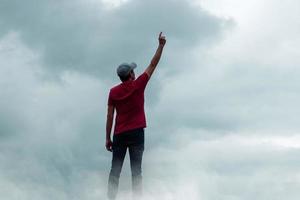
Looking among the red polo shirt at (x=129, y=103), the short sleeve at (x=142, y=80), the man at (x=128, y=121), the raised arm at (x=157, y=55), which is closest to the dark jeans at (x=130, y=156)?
the man at (x=128, y=121)

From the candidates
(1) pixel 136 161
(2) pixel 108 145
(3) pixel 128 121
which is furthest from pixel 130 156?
(3) pixel 128 121

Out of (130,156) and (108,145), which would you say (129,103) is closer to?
(108,145)

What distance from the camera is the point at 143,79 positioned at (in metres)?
18.5

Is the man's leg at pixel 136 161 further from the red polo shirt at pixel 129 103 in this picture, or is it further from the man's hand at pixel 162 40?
the man's hand at pixel 162 40

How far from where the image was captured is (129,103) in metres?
18.7

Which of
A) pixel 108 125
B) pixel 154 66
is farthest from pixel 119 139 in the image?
pixel 154 66

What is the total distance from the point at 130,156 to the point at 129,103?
1134 millimetres

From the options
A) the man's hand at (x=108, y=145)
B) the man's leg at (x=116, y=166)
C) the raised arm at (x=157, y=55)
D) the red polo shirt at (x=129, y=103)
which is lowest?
the man's leg at (x=116, y=166)

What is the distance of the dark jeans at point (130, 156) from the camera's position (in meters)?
18.6

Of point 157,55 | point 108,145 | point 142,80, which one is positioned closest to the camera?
point 142,80

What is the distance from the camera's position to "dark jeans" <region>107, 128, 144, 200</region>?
61.1ft

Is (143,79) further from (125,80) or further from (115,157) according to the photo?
(115,157)

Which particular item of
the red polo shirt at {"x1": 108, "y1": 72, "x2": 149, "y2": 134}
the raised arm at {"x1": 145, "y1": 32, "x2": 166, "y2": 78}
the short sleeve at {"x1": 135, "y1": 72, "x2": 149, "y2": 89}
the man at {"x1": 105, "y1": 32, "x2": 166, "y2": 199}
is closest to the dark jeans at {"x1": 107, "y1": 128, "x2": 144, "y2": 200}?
the man at {"x1": 105, "y1": 32, "x2": 166, "y2": 199}

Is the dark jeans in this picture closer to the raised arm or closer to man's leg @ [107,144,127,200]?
man's leg @ [107,144,127,200]
